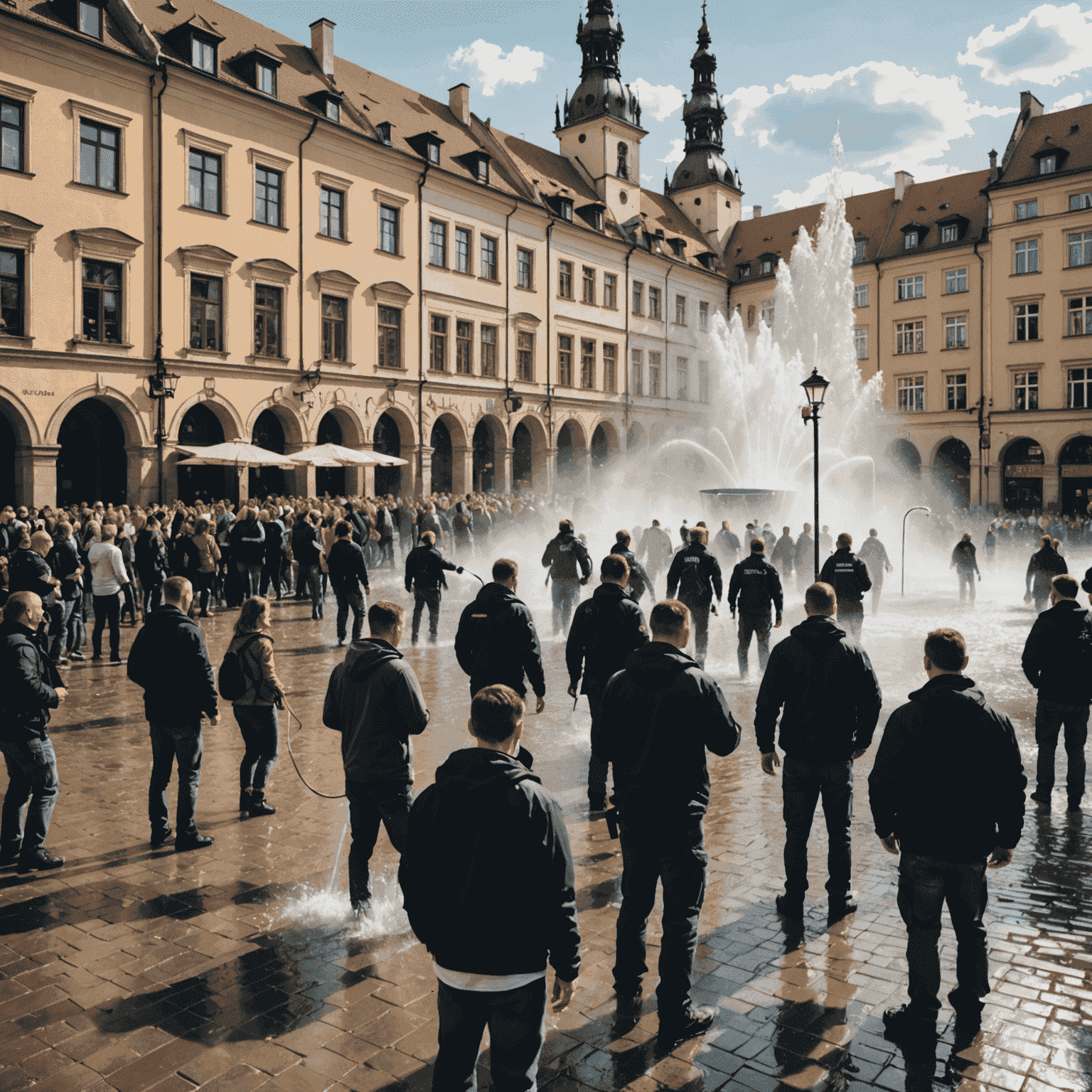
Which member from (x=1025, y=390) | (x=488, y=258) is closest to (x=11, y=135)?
(x=488, y=258)

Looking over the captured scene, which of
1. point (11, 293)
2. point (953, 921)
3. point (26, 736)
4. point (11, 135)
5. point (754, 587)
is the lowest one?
point (953, 921)

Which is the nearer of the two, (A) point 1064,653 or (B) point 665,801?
(B) point 665,801

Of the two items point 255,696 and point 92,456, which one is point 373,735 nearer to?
point 255,696

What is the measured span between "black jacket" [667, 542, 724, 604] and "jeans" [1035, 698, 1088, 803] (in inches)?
189

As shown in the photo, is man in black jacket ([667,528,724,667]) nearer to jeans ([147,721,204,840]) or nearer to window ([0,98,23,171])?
jeans ([147,721,204,840])

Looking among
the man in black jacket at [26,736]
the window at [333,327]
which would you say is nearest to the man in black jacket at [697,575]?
the man in black jacket at [26,736]

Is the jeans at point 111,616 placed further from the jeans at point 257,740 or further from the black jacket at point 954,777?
the black jacket at point 954,777

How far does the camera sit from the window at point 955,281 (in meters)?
47.5

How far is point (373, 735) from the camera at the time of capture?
5.18m

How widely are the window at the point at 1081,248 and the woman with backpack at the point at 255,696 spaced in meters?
47.0

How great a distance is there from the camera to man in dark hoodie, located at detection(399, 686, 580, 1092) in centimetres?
297

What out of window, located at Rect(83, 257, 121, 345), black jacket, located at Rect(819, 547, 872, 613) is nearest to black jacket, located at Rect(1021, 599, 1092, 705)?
black jacket, located at Rect(819, 547, 872, 613)

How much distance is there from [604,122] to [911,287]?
18.1 m

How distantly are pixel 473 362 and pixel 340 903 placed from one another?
110 ft
